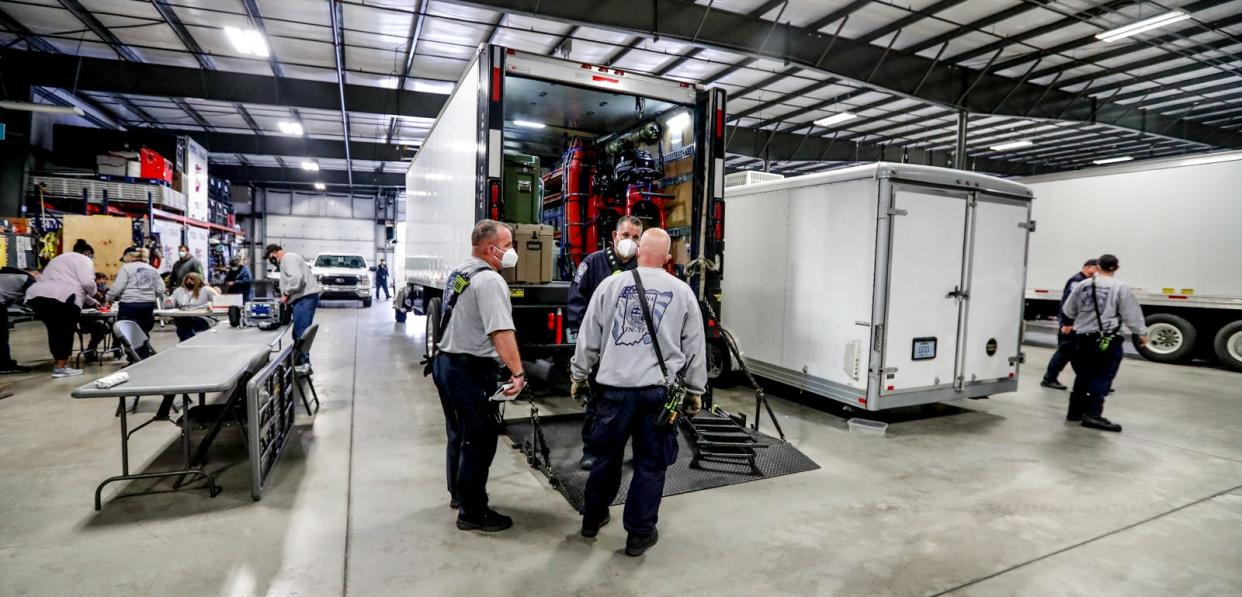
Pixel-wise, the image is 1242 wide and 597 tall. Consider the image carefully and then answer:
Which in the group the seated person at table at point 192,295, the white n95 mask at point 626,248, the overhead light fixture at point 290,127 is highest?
the overhead light fixture at point 290,127

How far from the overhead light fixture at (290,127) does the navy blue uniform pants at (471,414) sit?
17424 millimetres

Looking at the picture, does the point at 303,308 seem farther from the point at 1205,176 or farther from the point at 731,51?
the point at 1205,176

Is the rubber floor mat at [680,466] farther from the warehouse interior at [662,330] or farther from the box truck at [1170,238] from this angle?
the box truck at [1170,238]

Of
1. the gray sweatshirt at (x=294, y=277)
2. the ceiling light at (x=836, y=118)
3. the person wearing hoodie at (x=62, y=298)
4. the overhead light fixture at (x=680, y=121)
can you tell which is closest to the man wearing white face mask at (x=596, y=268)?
the overhead light fixture at (x=680, y=121)

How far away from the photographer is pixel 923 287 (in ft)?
17.7

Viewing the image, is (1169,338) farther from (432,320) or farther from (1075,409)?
(432,320)

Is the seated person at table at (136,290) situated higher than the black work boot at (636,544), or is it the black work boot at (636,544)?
the seated person at table at (136,290)

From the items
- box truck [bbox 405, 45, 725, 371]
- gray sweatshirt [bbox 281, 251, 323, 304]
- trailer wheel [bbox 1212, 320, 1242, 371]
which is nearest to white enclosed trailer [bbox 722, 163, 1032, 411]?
box truck [bbox 405, 45, 725, 371]

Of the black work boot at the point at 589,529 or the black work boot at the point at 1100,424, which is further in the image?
the black work boot at the point at 1100,424

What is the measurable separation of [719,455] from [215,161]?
2896cm

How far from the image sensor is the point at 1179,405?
6.85m

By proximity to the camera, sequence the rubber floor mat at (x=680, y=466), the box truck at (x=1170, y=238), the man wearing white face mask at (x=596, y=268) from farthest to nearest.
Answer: the box truck at (x=1170, y=238), the man wearing white face mask at (x=596, y=268), the rubber floor mat at (x=680, y=466)

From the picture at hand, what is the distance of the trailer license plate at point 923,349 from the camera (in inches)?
213

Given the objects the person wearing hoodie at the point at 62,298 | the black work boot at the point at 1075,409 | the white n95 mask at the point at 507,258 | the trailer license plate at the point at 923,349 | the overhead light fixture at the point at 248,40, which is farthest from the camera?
the overhead light fixture at the point at 248,40
